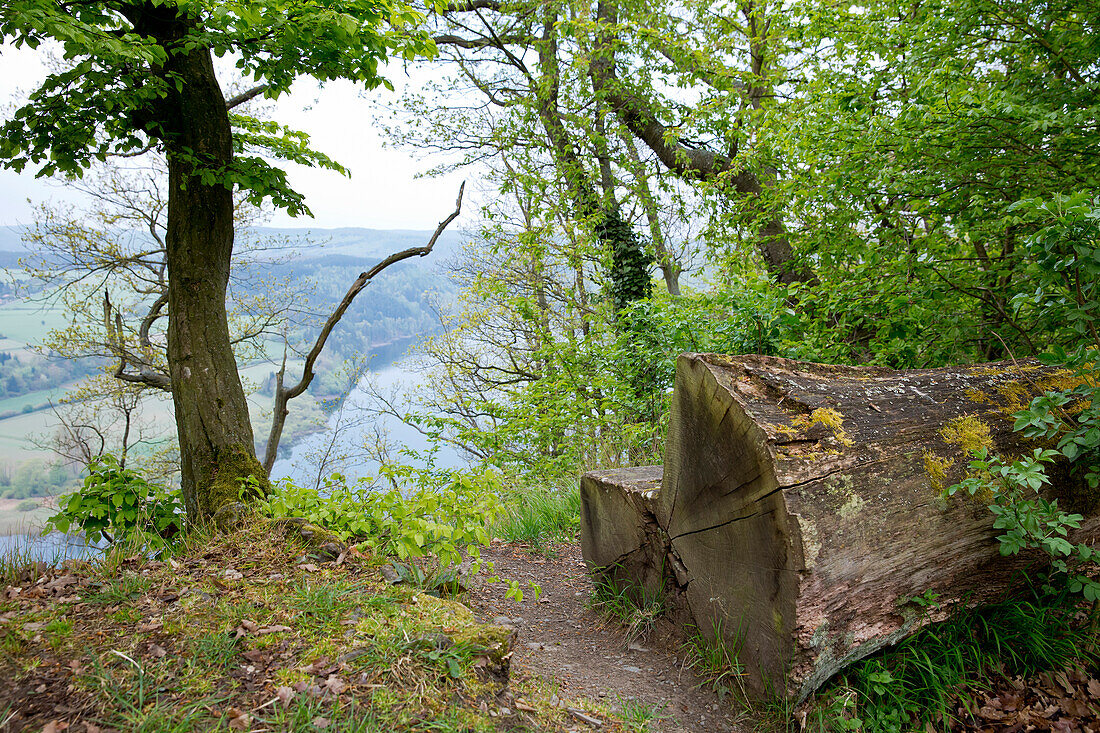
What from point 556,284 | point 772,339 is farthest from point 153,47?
point 556,284

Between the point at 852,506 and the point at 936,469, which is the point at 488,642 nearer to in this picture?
the point at 852,506

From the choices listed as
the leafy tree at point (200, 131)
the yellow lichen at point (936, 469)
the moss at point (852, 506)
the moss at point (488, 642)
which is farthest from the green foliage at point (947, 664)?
the leafy tree at point (200, 131)

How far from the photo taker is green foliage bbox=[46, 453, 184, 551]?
138 inches

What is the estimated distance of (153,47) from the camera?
3229 millimetres

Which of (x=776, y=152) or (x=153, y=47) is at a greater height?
(x=776, y=152)

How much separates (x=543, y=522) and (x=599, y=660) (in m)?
2.41

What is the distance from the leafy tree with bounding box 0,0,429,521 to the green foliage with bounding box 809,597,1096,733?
3.65 metres

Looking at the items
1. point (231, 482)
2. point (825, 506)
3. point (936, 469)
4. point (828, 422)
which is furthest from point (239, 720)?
point (936, 469)

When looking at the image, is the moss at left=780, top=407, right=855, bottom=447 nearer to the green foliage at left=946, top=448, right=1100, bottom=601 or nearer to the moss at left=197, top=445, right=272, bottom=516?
the green foliage at left=946, top=448, right=1100, bottom=601

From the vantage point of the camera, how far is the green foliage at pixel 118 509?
350 centimetres

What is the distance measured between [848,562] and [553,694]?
1402mm

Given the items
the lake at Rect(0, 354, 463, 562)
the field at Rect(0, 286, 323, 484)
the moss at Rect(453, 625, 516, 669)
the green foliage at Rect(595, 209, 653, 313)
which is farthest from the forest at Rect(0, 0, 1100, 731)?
the lake at Rect(0, 354, 463, 562)

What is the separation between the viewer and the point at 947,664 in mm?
2520

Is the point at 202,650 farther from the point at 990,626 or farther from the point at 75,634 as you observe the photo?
the point at 990,626
